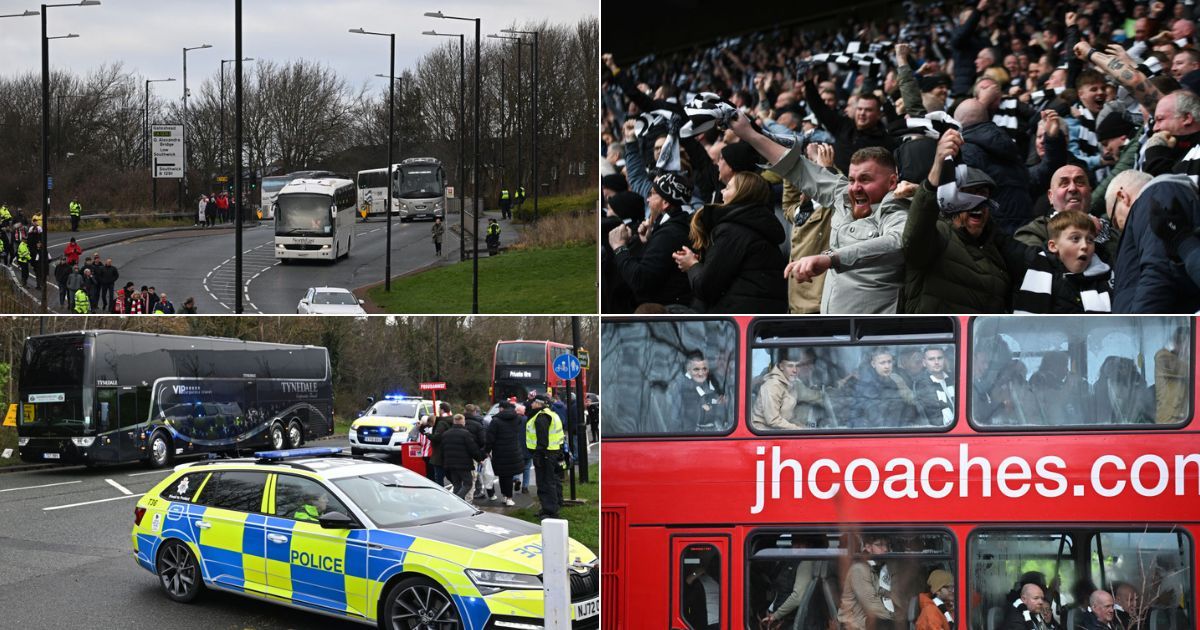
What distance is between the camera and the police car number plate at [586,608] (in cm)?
609

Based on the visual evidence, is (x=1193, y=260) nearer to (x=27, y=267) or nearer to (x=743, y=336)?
(x=743, y=336)

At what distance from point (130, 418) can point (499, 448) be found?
613 cm

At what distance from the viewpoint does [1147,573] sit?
5094 mm

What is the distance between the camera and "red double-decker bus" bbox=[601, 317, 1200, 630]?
5039mm

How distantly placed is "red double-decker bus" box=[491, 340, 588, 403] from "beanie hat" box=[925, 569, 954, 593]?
88.8 inches

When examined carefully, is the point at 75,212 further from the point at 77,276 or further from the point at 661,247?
the point at 661,247

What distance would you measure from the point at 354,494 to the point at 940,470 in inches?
134

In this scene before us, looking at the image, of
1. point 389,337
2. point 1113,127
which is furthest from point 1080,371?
point 389,337

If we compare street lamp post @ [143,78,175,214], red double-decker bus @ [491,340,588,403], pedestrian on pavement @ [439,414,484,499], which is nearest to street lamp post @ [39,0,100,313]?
street lamp post @ [143,78,175,214]

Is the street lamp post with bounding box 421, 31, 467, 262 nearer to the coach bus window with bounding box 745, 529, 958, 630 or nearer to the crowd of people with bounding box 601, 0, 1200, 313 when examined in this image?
the crowd of people with bounding box 601, 0, 1200, 313

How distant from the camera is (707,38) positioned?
569cm

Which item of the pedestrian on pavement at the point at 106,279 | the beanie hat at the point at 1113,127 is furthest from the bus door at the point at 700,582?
the pedestrian on pavement at the point at 106,279

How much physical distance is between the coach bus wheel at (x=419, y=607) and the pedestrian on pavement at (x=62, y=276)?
9.53 feet

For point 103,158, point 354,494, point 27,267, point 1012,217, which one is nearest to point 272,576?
point 354,494
